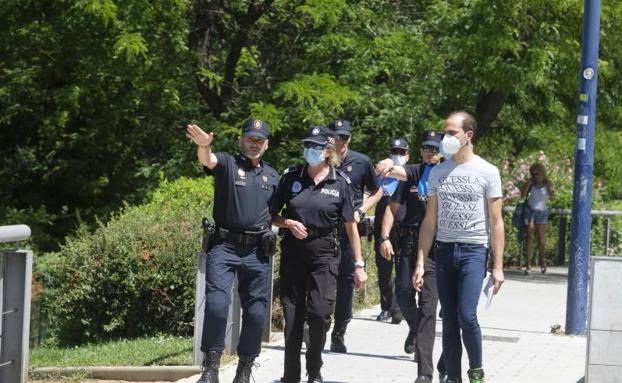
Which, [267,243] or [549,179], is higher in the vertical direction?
[549,179]

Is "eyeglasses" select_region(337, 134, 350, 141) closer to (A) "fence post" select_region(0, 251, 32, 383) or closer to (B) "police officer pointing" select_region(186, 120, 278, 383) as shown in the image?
(B) "police officer pointing" select_region(186, 120, 278, 383)

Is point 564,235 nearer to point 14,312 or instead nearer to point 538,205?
point 538,205

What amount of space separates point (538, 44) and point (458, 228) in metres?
10.3

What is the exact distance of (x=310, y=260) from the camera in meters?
8.26

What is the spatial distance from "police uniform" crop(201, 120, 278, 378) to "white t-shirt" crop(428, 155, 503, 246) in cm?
125

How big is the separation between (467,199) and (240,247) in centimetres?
155

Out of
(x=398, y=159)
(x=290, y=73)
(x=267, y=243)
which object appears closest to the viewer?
(x=267, y=243)

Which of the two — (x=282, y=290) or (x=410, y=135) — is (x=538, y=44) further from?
(x=282, y=290)

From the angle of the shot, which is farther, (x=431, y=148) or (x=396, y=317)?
(x=396, y=317)

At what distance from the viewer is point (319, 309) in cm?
825

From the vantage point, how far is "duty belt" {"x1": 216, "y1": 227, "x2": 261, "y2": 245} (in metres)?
8.20

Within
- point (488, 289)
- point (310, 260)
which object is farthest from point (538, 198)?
point (488, 289)

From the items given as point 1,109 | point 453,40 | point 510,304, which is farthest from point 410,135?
point 1,109

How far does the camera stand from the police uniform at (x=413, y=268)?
8.67 m
